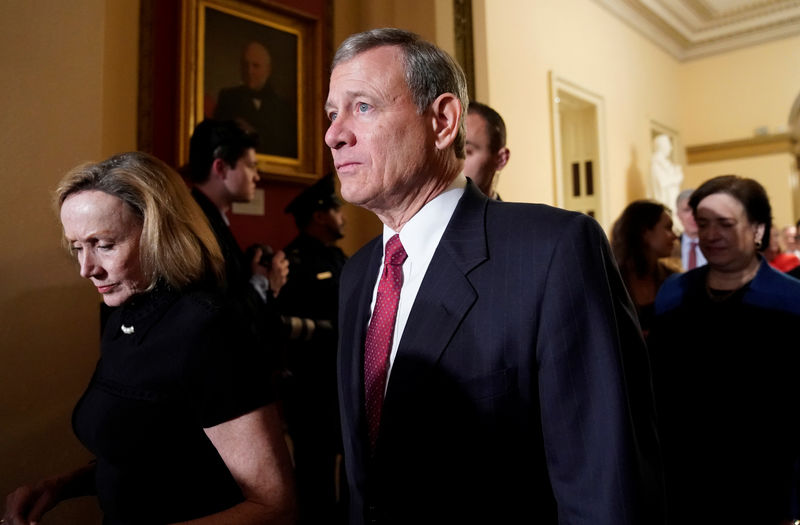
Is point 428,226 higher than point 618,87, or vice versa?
point 618,87

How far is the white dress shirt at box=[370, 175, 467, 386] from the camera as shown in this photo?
1.27 meters

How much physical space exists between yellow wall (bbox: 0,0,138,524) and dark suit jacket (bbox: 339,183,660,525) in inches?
75.6

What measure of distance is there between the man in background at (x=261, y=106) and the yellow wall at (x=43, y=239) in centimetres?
117

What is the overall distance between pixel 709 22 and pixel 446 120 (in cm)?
1014

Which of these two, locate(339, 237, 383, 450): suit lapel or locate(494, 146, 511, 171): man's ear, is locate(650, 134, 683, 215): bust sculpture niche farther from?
locate(339, 237, 383, 450): suit lapel

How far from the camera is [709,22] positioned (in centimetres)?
953

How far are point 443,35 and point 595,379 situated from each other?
4062 millimetres

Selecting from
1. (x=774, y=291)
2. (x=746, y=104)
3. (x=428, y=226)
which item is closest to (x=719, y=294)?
(x=774, y=291)

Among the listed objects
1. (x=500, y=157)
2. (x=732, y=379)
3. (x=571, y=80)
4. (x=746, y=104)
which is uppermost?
(x=746, y=104)

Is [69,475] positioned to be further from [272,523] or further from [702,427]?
[702,427]

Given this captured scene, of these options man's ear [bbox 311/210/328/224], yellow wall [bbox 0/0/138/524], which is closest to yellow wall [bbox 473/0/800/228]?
man's ear [bbox 311/210/328/224]

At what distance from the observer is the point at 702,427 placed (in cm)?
213

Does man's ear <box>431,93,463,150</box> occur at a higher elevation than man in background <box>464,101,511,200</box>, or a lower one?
lower

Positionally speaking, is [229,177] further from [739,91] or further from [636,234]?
[739,91]
